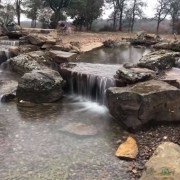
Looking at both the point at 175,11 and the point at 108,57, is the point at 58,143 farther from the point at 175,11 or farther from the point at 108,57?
the point at 175,11

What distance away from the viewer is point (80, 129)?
5.77 metres

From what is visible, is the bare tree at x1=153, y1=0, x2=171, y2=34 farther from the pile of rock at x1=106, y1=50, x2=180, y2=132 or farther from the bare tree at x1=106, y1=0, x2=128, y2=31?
the pile of rock at x1=106, y1=50, x2=180, y2=132

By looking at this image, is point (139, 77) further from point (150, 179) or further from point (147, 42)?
point (147, 42)

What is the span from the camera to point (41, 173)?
427 cm

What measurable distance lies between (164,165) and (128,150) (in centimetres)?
97

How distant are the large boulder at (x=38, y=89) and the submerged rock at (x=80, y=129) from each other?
1.69m

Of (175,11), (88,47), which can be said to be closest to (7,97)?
(88,47)

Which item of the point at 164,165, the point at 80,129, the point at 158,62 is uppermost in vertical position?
the point at 158,62

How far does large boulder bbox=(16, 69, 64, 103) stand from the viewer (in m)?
7.35

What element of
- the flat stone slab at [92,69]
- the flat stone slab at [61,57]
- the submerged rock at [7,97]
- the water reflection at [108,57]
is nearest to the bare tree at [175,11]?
the water reflection at [108,57]

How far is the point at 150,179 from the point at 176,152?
84 centimetres

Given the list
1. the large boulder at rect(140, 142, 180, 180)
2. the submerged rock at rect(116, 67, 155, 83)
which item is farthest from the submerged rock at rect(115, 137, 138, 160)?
the submerged rock at rect(116, 67, 155, 83)

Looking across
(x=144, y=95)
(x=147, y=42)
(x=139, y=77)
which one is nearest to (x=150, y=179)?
Result: (x=144, y=95)

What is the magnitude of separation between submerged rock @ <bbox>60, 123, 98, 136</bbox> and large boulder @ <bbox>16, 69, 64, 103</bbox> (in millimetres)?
1688
